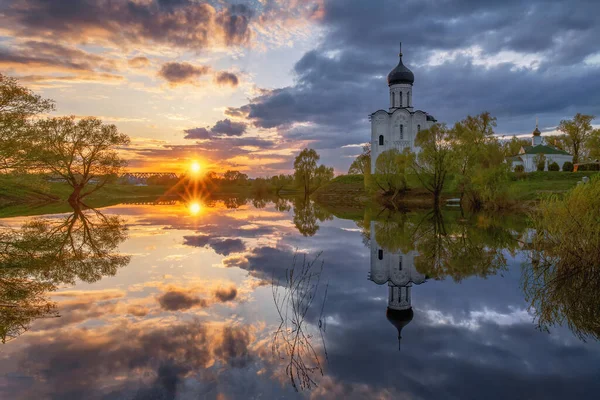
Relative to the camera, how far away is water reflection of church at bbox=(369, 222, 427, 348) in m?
9.07

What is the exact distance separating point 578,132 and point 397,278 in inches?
3322

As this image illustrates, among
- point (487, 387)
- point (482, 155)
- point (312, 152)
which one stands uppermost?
point (312, 152)

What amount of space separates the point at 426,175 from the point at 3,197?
5335 cm

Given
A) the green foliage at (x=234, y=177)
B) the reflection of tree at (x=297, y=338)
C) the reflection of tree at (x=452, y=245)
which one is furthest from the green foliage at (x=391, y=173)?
the green foliage at (x=234, y=177)

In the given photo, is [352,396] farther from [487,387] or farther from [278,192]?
[278,192]

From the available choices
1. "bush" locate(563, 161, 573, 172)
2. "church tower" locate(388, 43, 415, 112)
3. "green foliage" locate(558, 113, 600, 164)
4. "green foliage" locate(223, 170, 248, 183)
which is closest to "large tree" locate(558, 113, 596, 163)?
"green foliage" locate(558, 113, 600, 164)

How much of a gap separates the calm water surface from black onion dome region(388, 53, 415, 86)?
61.6 metres

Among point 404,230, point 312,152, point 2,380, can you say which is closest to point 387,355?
point 2,380

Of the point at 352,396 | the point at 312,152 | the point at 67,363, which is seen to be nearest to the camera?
the point at 352,396

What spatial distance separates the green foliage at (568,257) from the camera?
30.7ft

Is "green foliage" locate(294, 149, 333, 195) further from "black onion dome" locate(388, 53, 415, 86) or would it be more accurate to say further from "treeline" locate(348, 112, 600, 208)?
"treeline" locate(348, 112, 600, 208)

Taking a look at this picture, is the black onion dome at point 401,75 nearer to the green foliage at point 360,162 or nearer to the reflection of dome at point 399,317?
the green foliage at point 360,162

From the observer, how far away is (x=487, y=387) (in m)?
5.72

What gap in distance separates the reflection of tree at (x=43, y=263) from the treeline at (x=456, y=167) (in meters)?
33.9
